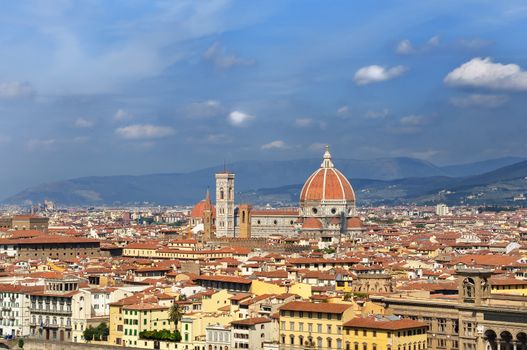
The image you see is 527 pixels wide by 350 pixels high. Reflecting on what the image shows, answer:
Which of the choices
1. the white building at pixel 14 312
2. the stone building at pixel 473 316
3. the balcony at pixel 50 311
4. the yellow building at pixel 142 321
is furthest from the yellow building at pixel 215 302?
the white building at pixel 14 312

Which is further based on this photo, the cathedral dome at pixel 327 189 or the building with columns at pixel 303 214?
the cathedral dome at pixel 327 189

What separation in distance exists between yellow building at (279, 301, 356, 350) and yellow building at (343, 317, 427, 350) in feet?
1.96

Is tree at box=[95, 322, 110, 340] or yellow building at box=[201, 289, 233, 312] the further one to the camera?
tree at box=[95, 322, 110, 340]

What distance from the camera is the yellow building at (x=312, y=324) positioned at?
56500 mm

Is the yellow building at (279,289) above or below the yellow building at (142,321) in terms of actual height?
above

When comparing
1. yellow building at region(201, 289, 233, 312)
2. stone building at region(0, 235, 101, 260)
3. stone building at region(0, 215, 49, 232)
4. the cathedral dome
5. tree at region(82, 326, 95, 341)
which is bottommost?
tree at region(82, 326, 95, 341)

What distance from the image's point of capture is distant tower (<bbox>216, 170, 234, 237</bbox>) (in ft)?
499

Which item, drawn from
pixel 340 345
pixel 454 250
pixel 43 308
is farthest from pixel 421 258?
pixel 340 345

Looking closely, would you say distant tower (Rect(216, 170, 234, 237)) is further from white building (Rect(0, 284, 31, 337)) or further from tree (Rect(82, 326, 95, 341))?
tree (Rect(82, 326, 95, 341))

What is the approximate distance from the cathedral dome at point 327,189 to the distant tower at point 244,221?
7.99 meters

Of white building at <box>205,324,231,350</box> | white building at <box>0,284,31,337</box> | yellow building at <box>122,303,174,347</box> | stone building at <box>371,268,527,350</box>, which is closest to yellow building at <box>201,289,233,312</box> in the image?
yellow building at <box>122,303,174,347</box>

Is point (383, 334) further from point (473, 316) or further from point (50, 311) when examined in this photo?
point (50, 311)

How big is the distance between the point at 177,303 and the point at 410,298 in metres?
13.0

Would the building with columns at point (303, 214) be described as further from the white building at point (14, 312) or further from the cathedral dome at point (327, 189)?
the white building at point (14, 312)
